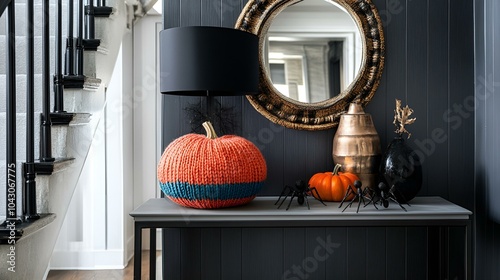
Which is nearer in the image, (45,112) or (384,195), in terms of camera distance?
(45,112)

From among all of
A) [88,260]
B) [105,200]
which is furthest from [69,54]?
[88,260]

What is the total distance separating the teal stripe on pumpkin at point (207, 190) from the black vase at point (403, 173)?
24.0 inches

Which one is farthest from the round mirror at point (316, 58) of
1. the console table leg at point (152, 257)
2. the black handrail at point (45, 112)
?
the black handrail at point (45, 112)

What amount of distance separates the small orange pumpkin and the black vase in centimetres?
16

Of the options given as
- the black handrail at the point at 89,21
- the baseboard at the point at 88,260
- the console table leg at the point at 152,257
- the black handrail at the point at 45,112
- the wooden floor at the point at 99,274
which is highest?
the black handrail at the point at 89,21

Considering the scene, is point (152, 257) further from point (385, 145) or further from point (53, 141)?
point (385, 145)

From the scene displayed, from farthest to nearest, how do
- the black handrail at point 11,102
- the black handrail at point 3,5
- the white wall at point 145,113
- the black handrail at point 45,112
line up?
the white wall at point 145,113 → the black handrail at point 45,112 → the black handrail at point 11,102 → the black handrail at point 3,5

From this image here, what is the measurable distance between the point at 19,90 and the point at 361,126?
1480 mm

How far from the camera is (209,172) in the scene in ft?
6.52

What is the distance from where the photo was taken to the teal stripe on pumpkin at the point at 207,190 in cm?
200

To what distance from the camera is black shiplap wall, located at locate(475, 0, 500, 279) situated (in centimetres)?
224

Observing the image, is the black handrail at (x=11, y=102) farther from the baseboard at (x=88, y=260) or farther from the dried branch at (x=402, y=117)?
the baseboard at (x=88, y=260)

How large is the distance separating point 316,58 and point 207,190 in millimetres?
915

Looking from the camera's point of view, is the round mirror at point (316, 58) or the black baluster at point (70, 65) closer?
the black baluster at point (70, 65)
